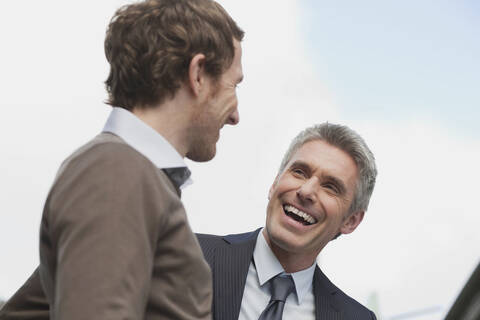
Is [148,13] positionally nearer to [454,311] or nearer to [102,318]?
[102,318]

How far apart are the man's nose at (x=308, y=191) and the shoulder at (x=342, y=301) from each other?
444 millimetres

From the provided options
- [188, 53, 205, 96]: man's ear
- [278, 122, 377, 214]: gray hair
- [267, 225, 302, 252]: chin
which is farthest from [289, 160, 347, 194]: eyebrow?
[188, 53, 205, 96]: man's ear

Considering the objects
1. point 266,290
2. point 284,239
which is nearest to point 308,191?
point 284,239

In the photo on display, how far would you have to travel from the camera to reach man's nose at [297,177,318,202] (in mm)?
3381

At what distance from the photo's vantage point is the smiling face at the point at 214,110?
169cm

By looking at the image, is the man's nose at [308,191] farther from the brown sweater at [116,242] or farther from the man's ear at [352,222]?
the brown sweater at [116,242]

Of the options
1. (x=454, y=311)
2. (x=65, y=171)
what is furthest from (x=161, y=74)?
(x=454, y=311)

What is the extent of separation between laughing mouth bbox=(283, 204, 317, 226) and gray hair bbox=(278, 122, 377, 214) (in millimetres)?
346

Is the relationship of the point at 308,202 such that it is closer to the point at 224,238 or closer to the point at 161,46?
the point at 224,238

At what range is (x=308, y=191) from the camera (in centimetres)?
339

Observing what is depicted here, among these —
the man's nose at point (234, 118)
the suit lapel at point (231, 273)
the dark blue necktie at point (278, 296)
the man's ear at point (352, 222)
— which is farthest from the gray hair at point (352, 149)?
the man's nose at point (234, 118)

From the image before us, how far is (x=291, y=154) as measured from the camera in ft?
12.3

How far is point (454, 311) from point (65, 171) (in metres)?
0.86

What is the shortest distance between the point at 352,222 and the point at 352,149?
473 mm
